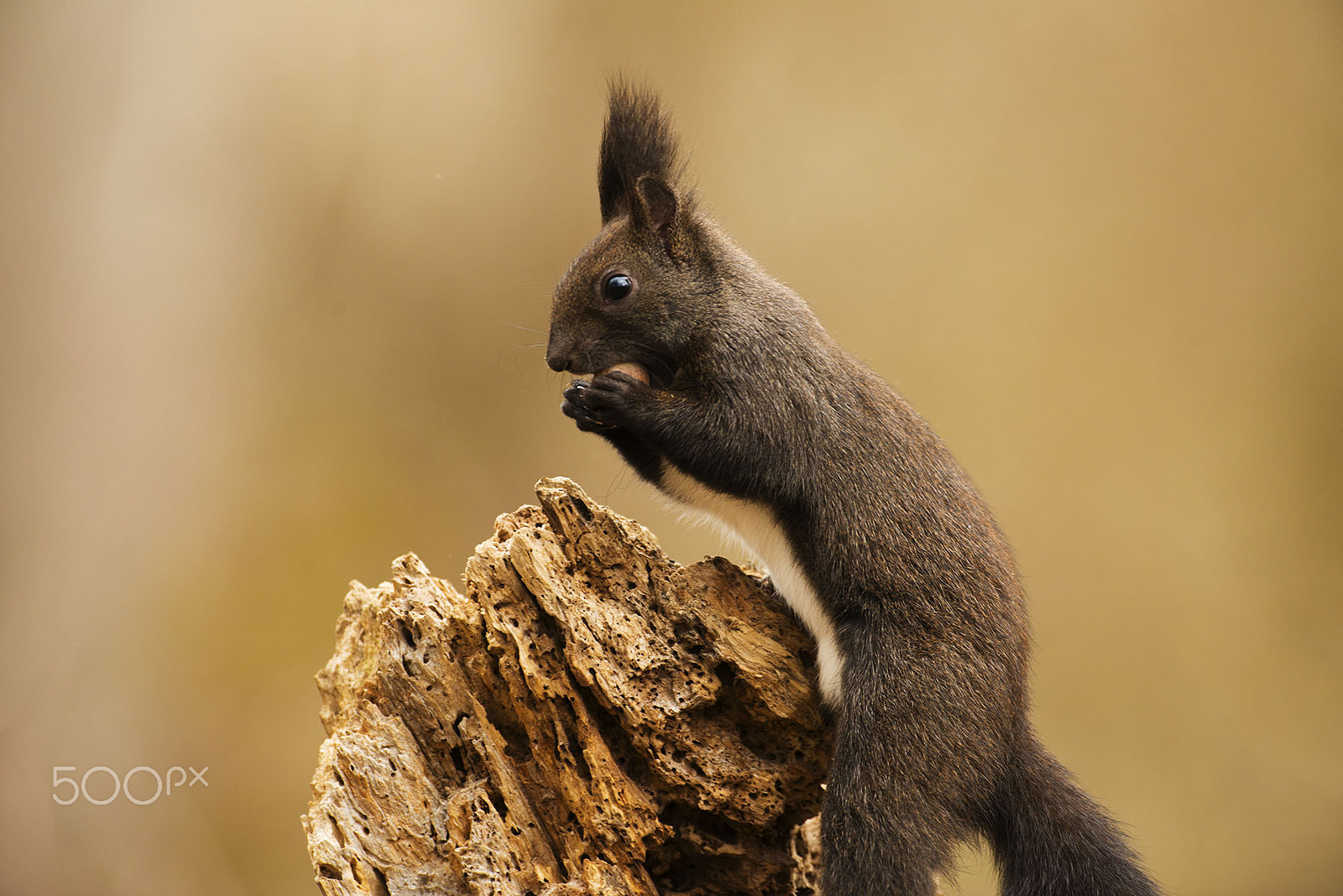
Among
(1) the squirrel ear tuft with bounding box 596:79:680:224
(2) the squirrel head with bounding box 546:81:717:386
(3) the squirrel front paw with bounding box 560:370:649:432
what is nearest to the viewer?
(3) the squirrel front paw with bounding box 560:370:649:432

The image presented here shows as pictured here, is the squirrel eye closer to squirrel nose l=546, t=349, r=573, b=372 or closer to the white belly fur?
squirrel nose l=546, t=349, r=573, b=372

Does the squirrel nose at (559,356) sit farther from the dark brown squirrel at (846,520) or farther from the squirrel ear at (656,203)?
the squirrel ear at (656,203)

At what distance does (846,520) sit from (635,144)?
1581 mm

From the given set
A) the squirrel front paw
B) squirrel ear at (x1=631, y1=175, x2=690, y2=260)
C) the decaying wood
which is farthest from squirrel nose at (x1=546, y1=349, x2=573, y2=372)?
squirrel ear at (x1=631, y1=175, x2=690, y2=260)

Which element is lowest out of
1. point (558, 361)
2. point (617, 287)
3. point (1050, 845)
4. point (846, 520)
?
point (1050, 845)

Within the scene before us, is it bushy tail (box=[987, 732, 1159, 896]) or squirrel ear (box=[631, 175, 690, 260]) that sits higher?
squirrel ear (box=[631, 175, 690, 260])

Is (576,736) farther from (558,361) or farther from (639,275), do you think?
(639,275)

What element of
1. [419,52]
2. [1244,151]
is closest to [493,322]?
[419,52]

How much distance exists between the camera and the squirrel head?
350 centimetres

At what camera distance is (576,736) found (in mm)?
3383

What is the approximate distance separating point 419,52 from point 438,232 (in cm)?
94

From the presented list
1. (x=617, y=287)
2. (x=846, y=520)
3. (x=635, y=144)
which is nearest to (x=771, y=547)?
(x=846, y=520)

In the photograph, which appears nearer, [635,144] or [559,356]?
[559,356]

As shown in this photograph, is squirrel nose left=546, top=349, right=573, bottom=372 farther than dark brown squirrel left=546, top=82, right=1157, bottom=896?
Yes
